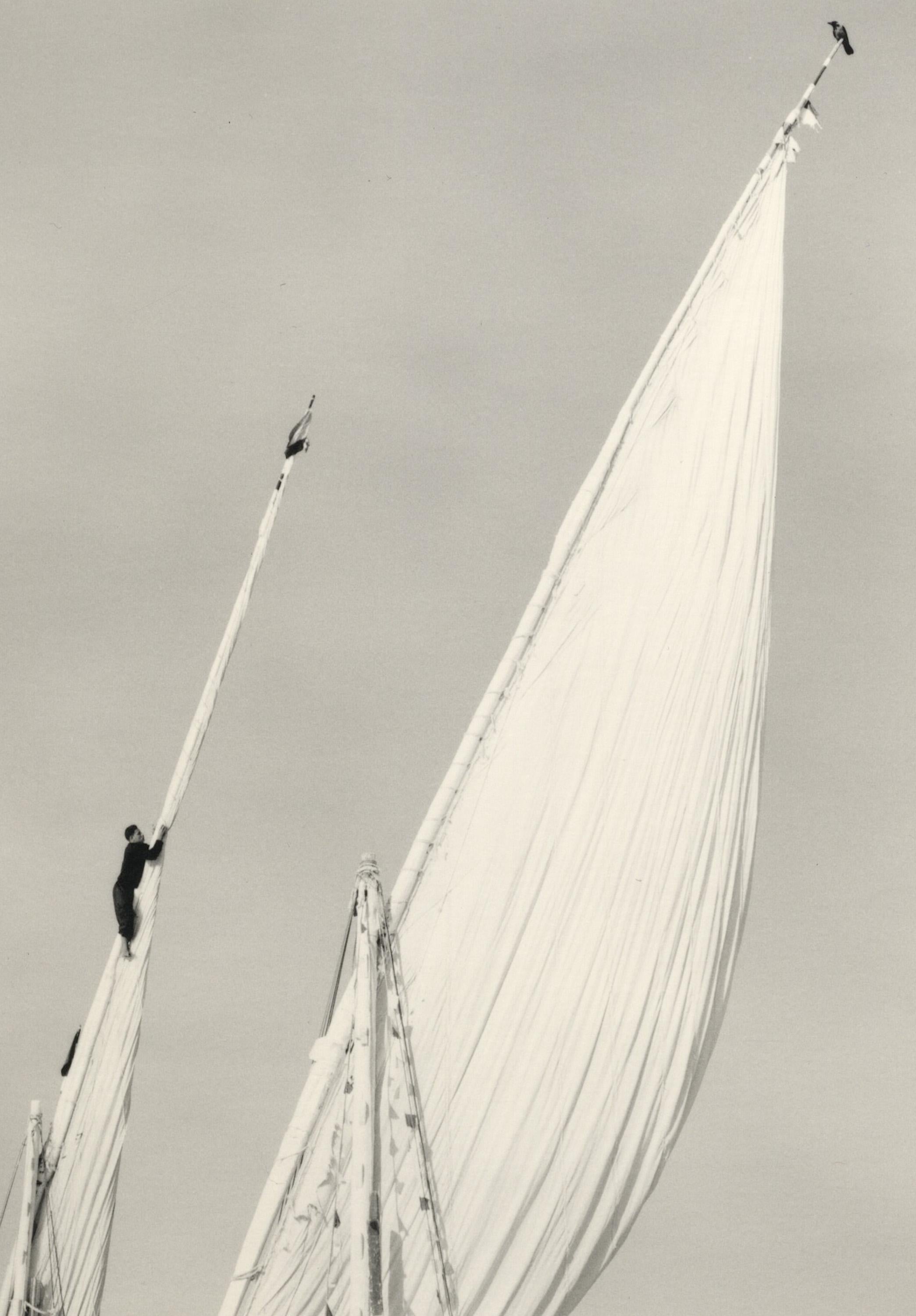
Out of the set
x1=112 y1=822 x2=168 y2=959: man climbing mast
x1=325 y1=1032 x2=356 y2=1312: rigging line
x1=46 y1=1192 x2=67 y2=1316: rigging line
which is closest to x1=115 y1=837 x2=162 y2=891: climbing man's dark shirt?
x1=112 y1=822 x2=168 y2=959: man climbing mast

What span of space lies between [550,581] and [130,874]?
6063 millimetres

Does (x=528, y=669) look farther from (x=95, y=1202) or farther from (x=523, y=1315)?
(x=95, y=1202)

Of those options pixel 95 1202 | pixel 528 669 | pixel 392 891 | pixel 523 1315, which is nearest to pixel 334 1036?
pixel 392 891

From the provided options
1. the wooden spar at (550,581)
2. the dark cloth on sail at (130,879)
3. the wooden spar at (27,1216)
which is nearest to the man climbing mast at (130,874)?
the dark cloth on sail at (130,879)

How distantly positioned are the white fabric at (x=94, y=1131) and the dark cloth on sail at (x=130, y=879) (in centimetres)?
10

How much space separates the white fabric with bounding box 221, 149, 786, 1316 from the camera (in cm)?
1816

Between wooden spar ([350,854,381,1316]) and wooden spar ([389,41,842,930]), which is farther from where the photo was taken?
wooden spar ([389,41,842,930])

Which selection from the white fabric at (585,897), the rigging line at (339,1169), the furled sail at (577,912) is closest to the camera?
the rigging line at (339,1169)

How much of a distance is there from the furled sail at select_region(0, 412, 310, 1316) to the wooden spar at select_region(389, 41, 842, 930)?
5058 millimetres

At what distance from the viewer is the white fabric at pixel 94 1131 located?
22500 millimetres

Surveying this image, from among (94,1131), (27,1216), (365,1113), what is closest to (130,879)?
(94,1131)

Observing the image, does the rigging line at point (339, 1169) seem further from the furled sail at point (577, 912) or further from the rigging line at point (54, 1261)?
the rigging line at point (54, 1261)

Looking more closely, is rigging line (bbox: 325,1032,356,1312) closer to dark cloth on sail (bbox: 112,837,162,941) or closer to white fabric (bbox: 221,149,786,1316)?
white fabric (bbox: 221,149,786,1316)

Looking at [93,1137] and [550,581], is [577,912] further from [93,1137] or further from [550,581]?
[93,1137]
